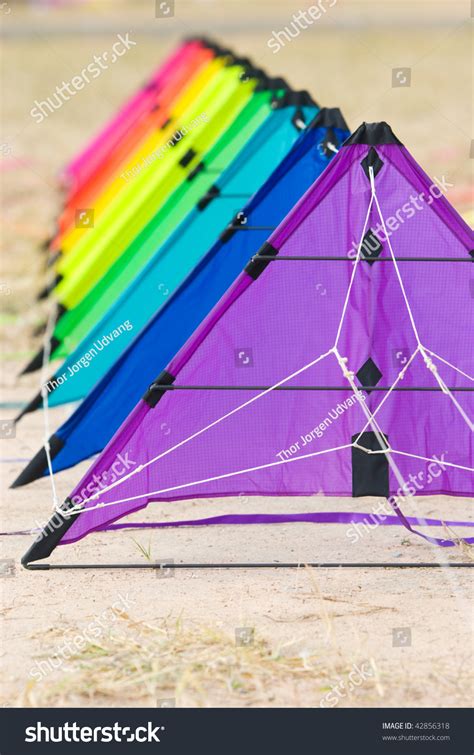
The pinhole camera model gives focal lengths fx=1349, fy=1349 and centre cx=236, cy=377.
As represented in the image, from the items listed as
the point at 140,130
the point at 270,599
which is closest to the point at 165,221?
the point at 270,599

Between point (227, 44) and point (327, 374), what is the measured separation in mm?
19165

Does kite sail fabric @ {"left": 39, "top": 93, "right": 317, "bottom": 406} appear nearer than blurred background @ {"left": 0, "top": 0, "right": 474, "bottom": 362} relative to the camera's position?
Yes

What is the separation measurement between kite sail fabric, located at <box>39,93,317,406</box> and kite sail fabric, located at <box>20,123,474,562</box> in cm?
188

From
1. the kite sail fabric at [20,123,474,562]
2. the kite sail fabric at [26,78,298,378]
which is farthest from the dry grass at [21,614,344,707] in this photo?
the kite sail fabric at [26,78,298,378]

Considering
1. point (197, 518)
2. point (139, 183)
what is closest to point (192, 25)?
point (139, 183)

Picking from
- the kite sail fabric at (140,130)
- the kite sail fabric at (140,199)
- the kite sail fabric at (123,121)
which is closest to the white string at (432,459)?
the kite sail fabric at (140,199)

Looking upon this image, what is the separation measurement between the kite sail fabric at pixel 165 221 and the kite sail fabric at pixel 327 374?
94.3 inches

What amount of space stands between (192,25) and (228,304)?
22.3 metres

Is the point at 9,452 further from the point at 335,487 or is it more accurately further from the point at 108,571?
the point at 335,487

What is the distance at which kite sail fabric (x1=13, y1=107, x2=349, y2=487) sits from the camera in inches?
236

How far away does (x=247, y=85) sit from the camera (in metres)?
8.07

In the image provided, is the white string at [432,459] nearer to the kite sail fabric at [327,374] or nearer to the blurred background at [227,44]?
the kite sail fabric at [327,374]

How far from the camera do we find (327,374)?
524 cm

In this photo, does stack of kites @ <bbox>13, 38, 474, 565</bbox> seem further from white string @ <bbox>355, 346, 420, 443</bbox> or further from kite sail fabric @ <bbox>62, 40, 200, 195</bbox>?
kite sail fabric @ <bbox>62, 40, 200, 195</bbox>
